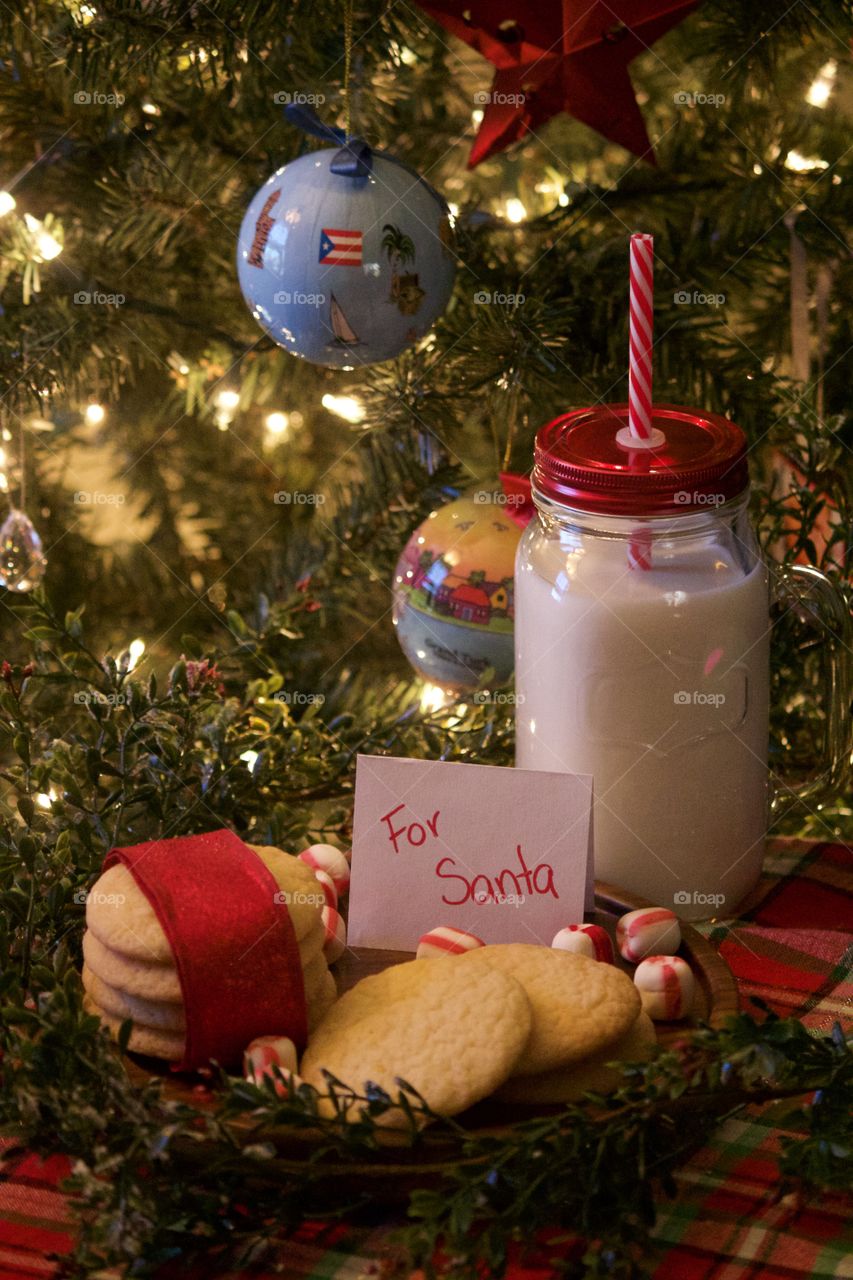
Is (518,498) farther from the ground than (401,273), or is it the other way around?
(401,273)

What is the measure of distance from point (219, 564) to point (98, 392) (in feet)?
0.88

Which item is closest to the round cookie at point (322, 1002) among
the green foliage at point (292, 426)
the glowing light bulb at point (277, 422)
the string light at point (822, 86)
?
the green foliage at point (292, 426)

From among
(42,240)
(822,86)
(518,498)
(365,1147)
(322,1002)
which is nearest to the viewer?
(365,1147)

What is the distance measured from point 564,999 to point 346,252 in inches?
20.7

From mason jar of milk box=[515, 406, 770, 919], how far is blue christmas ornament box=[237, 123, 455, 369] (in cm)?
15

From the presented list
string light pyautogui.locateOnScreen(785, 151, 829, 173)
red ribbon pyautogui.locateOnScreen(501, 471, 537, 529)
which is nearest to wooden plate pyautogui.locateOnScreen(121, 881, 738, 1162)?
red ribbon pyautogui.locateOnScreen(501, 471, 537, 529)

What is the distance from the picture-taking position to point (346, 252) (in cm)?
95

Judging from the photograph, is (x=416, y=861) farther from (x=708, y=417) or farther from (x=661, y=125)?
(x=661, y=125)

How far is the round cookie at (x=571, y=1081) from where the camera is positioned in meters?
0.71

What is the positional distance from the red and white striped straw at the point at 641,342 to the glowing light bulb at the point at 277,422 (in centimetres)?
56

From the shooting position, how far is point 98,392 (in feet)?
4.32

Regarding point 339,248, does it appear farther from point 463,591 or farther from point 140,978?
point 140,978

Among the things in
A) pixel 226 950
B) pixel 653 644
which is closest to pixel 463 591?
pixel 653 644

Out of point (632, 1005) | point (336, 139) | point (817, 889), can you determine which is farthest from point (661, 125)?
point (632, 1005)
